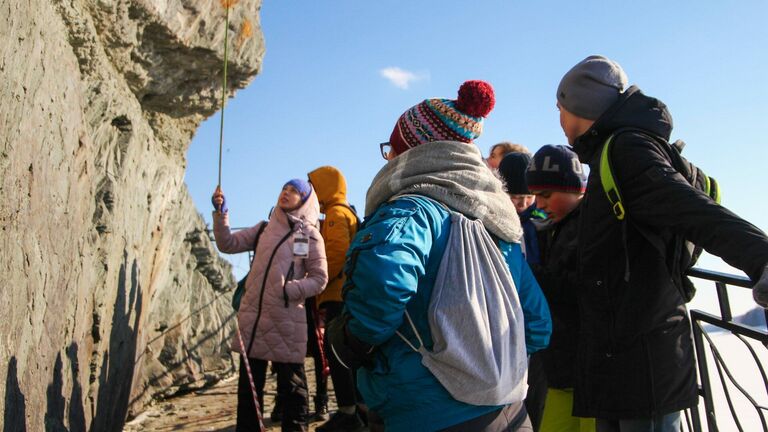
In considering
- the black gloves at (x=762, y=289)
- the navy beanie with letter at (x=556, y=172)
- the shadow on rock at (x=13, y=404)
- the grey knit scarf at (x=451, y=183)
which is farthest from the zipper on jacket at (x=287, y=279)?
the black gloves at (x=762, y=289)

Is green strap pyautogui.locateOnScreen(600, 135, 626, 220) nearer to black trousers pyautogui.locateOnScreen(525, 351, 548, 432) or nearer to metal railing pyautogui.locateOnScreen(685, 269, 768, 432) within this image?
metal railing pyautogui.locateOnScreen(685, 269, 768, 432)

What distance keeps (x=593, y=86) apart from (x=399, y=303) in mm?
1331

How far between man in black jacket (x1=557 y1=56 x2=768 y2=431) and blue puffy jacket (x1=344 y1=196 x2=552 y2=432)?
0.67 metres

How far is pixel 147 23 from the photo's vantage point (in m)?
5.02

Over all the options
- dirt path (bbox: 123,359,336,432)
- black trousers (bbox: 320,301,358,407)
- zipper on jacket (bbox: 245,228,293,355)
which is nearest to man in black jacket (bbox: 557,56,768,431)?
zipper on jacket (bbox: 245,228,293,355)

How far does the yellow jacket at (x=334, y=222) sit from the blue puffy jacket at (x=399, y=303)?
332 centimetres

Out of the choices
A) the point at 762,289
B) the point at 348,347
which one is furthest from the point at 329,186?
the point at 762,289

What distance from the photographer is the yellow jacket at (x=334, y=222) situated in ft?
18.3

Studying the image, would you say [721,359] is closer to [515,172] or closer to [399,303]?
[399,303]

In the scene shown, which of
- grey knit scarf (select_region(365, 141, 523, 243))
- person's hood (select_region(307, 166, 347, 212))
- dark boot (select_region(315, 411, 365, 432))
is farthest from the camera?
person's hood (select_region(307, 166, 347, 212))

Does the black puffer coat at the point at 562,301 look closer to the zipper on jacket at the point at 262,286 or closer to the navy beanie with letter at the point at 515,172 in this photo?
the navy beanie with letter at the point at 515,172

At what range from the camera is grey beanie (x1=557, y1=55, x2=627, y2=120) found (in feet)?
9.05

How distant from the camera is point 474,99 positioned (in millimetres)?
2455

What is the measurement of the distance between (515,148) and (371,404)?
10.1ft
